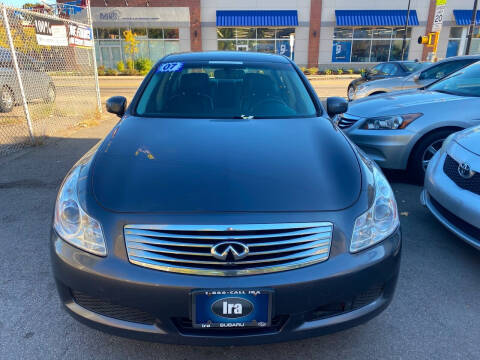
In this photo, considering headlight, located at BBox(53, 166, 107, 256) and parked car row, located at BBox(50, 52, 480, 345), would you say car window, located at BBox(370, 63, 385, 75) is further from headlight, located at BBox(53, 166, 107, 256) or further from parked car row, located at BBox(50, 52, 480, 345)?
headlight, located at BBox(53, 166, 107, 256)

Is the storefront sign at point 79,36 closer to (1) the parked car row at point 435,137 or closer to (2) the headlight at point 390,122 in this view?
(1) the parked car row at point 435,137

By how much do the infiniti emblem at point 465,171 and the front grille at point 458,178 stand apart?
0.07ft

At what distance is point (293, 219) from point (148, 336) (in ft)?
2.83

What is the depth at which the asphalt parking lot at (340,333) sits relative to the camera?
2035 mm

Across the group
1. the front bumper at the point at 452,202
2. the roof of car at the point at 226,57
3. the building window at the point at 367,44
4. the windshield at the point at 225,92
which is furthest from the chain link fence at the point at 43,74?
the building window at the point at 367,44

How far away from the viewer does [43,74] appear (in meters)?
7.62

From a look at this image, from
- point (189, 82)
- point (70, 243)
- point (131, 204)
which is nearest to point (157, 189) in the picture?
point (131, 204)

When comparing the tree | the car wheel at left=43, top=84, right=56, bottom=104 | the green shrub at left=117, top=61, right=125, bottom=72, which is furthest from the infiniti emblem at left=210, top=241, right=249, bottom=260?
the tree

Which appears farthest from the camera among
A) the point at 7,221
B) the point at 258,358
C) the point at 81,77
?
the point at 81,77

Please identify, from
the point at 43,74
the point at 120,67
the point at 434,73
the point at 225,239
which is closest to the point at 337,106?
the point at 225,239

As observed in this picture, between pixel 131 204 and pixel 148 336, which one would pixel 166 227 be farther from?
pixel 148 336

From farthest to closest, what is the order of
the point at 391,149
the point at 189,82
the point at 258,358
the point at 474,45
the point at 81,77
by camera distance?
the point at 474,45 < the point at 81,77 < the point at 391,149 < the point at 189,82 < the point at 258,358

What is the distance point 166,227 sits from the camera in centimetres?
171

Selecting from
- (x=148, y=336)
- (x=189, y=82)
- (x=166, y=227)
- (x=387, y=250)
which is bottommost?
(x=148, y=336)
